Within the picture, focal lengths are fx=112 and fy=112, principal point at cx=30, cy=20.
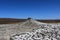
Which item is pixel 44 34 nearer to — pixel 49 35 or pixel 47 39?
pixel 49 35

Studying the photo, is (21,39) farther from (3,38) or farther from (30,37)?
(3,38)

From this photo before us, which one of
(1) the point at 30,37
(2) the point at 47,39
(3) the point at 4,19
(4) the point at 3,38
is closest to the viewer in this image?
(2) the point at 47,39

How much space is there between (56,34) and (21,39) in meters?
2.83

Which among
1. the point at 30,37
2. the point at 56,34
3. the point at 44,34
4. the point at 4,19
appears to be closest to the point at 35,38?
the point at 30,37

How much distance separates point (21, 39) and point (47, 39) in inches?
71.6

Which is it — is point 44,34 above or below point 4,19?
below

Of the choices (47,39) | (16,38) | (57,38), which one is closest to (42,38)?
(47,39)

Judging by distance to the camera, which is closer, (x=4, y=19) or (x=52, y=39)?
(x=52, y=39)

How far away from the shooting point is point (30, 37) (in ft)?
27.3

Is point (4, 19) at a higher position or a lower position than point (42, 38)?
higher

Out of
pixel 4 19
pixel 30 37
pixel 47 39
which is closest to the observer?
pixel 47 39

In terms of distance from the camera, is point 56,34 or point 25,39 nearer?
point 25,39

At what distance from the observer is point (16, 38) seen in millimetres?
8086

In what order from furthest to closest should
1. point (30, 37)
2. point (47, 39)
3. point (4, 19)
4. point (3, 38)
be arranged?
point (4, 19) → point (3, 38) → point (30, 37) → point (47, 39)
